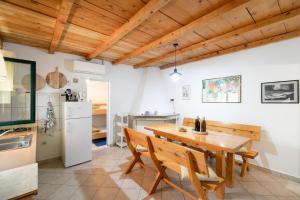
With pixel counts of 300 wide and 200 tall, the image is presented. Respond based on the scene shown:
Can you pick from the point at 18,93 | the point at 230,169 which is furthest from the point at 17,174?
the point at 230,169

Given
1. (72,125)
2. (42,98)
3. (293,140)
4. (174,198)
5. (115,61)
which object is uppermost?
(115,61)

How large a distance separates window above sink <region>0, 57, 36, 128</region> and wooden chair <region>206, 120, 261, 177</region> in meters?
3.66

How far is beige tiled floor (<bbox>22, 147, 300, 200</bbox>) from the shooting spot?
1.94 metres

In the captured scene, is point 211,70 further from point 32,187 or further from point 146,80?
point 32,187

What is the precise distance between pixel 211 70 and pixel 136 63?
6.85 ft

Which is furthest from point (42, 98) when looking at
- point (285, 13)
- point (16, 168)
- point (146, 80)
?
point (285, 13)

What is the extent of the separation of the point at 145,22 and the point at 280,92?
258 cm

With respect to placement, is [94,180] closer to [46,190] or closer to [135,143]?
[46,190]

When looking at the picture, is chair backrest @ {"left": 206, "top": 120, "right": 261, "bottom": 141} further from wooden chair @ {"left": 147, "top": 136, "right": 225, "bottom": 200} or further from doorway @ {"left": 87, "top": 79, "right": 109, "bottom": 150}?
doorway @ {"left": 87, "top": 79, "right": 109, "bottom": 150}

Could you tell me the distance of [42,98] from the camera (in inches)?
114

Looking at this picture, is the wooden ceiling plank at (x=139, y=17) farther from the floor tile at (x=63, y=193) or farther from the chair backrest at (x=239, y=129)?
the chair backrest at (x=239, y=129)

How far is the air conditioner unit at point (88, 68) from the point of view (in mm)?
3203

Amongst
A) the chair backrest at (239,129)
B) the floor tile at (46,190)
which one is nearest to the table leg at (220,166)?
the chair backrest at (239,129)

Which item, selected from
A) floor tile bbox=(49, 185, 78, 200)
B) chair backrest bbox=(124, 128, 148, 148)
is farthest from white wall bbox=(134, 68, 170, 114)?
floor tile bbox=(49, 185, 78, 200)
